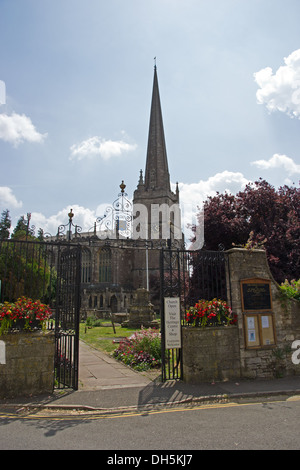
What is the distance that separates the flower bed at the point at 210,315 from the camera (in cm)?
830

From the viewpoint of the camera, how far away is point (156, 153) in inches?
2356

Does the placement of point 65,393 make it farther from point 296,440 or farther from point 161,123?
point 161,123

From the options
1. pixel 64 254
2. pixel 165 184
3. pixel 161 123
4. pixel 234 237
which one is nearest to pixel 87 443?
pixel 64 254

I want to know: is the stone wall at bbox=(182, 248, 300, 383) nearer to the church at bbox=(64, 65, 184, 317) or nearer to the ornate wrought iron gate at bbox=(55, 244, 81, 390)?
the ornate wrought iron gate at bbox=(55, 244, 81, 390)

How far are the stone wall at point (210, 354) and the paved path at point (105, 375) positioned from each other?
4.02ft

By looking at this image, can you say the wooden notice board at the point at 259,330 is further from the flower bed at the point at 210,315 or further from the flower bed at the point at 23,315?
the flower bed at the point at 23,315

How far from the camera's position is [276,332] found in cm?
→ 903

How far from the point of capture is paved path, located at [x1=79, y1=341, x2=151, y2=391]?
311 inches

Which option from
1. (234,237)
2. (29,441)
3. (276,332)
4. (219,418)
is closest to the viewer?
(29,441)

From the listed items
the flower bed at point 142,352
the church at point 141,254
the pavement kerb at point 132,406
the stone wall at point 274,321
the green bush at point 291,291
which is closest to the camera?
the pavement kerb at point 132,406

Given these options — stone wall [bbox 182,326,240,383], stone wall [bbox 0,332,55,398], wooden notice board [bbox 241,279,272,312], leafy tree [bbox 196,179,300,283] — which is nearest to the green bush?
wooden notice board [bbox 241,279,272,312]

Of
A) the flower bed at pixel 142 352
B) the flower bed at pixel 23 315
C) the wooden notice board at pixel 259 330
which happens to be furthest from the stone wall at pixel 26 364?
the wooden notice board at pixel 259 330

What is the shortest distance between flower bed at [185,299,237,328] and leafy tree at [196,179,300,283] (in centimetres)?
731

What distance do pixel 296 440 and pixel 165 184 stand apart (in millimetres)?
→ 55394
